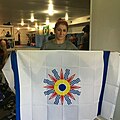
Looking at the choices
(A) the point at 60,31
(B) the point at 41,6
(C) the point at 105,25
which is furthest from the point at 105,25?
(B) the point at 41,6

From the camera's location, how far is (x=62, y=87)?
1758 mm

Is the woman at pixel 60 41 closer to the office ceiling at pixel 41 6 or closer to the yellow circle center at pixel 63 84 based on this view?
the yellow circle center at pixel 63 84

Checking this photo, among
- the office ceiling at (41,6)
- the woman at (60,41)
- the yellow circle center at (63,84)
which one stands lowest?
the yellow circle center at (63,84)

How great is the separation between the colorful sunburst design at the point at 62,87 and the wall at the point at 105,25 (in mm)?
854

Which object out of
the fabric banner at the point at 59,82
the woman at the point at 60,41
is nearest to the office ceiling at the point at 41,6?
the woman at the point at 60,41

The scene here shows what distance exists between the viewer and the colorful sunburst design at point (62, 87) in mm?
1752

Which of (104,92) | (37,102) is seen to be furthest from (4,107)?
(104,92)

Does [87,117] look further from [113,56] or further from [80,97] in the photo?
A: [113,56]

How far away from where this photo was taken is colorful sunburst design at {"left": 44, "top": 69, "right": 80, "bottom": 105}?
Result: 69.0 inches

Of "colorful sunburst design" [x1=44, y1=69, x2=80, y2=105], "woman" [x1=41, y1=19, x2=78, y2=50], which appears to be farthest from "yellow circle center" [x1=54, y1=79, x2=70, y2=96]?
"woman" [x1=41, y1=19, x2=78, y2=50]

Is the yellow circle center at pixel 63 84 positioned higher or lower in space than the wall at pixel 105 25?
lower

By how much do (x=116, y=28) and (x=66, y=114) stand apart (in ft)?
3.75

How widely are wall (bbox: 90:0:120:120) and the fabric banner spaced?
2.27ft

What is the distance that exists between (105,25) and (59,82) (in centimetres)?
117
